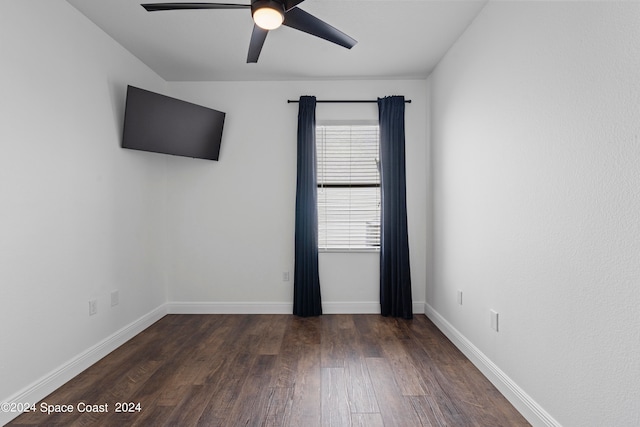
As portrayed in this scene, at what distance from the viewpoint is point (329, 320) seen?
11.7 feet

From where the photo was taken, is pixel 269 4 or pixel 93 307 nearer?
pixel 269 4

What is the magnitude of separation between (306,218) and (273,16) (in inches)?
84.9

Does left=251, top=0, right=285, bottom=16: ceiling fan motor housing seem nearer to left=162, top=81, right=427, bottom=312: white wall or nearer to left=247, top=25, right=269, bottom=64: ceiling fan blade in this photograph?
left=247, top=25, right=269, bottom=64: ceiling fan blade

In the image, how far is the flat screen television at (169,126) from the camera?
2852 mm

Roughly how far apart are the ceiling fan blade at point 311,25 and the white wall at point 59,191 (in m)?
1.58

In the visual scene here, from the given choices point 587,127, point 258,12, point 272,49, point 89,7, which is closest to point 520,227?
point 587,127

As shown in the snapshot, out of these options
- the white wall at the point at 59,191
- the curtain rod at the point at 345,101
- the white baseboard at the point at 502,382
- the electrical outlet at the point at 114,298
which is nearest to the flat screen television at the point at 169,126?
the white wall at the point at 59,191

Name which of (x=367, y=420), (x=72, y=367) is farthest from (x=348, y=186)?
(x=72, y=367)

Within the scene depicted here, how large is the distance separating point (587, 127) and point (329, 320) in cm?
279

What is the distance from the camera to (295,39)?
9.27 feet

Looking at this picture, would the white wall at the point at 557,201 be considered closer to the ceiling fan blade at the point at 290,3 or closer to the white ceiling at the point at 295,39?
the white ceiling at the point at 295,39

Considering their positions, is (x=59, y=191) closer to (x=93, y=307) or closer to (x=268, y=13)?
(x=93, y=307)

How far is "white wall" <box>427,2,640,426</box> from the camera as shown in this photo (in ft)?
4.27

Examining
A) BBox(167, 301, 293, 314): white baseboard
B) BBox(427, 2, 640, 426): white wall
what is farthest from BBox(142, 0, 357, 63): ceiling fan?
BBox(167, 301, 293, 314): white baseboard
